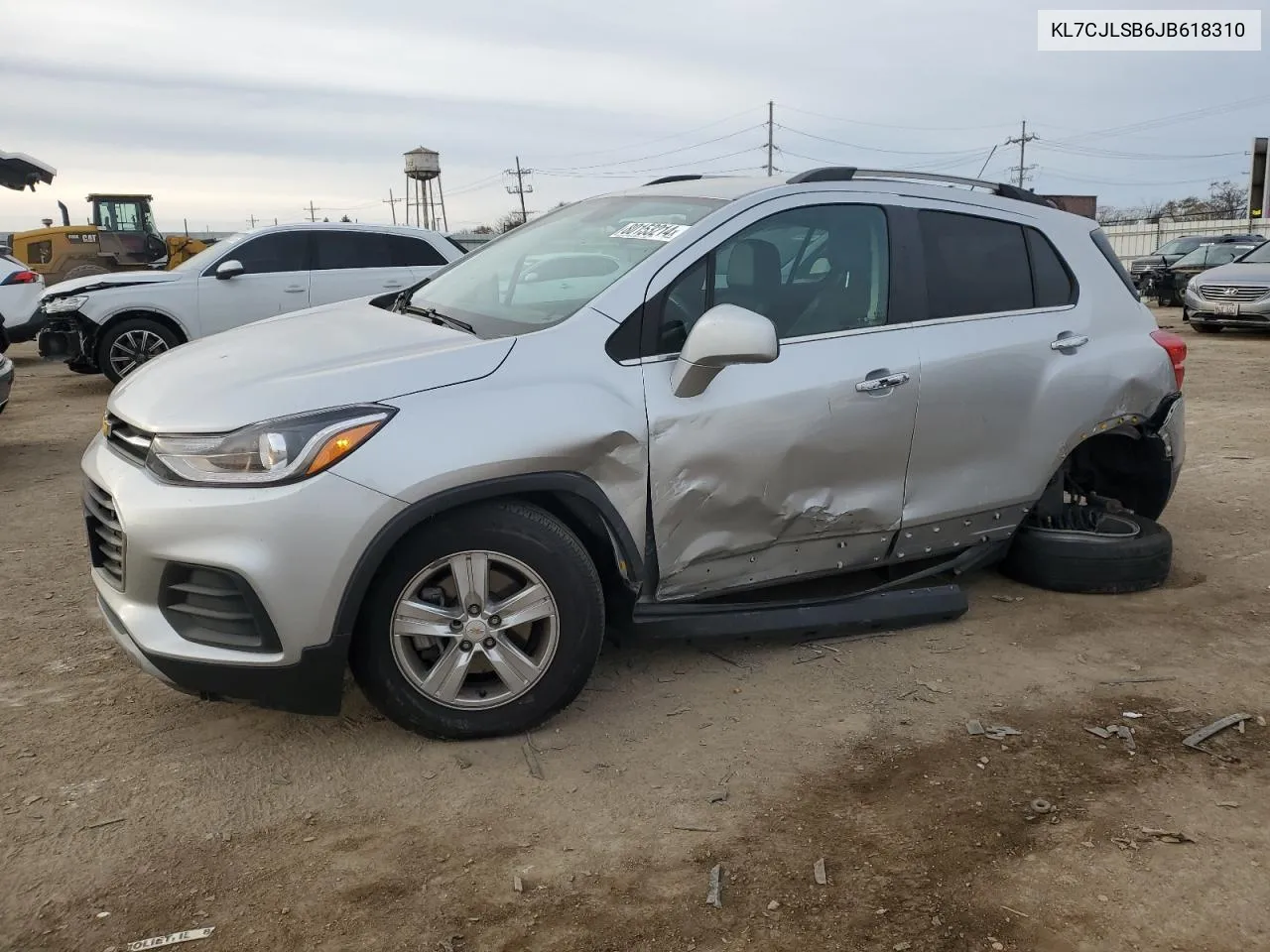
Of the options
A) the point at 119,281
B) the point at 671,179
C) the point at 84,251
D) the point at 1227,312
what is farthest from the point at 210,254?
the point at 1227,312

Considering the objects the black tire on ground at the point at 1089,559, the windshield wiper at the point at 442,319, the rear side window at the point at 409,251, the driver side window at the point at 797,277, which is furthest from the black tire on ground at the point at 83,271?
the black tire on ground at the point at 1089,559

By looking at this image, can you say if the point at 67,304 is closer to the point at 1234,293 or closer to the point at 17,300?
the point at 17,300

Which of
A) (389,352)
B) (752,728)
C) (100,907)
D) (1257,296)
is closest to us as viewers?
(100,907)

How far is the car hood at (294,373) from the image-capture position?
9.41 feet

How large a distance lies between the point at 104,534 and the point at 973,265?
328 centimetres

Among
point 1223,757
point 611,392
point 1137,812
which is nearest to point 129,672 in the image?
point 611,392

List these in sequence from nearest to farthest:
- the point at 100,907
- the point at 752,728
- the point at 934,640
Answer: the point at 100,907
the point at 752,728
the point at 934,640

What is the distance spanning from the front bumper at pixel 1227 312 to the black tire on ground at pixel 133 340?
1506 centimetres

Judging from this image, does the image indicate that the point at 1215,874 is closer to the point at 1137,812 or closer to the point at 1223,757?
the point at 1137,812

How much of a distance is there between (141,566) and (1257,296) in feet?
55.9

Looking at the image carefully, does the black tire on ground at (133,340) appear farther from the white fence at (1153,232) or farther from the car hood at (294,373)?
the white fence at (1153,232)

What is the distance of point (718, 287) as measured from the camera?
11.5 feet

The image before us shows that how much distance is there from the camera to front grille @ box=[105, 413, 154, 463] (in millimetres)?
2986

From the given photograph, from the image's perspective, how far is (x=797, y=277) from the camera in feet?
12.1
